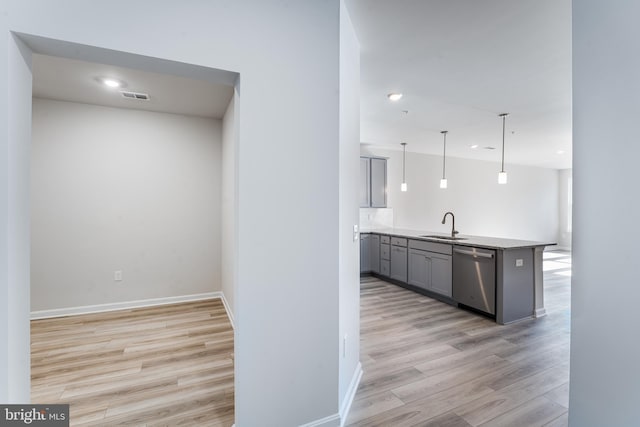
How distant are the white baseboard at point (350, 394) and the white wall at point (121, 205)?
2.75 metres

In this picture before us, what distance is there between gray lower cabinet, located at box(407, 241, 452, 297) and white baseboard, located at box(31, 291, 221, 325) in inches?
117

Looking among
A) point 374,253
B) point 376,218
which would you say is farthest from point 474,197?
point 374,253

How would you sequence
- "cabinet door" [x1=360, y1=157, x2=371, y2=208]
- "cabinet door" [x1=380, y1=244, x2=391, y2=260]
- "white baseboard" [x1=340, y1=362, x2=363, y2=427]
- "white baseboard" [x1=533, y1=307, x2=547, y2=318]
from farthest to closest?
1. "cabinet door" [x1=360, y1=157, x2=371, y2=208]
2. "cabinet door" [x1=380, y1=244, x2=391, y2=260]
3. "white baseboard" [x1=533, y1=307, x2=547, y2=318]
4. "white baseboard" [x1=340, y1=362, x2=363, y2=427]

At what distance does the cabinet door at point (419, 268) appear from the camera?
4488mm

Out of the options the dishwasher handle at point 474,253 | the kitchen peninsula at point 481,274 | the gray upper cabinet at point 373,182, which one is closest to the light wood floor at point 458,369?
the kitchen peninsula at point 481,274

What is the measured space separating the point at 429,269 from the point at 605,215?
3417 millimetres

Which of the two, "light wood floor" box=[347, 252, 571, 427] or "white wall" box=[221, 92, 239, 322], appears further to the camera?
"white wall" box=[221, 92, 239, 322]

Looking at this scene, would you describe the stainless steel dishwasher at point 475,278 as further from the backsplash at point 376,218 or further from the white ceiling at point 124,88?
the white ceiling at point 124,88

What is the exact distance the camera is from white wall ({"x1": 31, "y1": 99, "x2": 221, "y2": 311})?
11.5 feet

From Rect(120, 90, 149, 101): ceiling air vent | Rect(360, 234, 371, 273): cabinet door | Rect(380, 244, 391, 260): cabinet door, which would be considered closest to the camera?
Rect(120, 90, 149, 101): ceiling air vent

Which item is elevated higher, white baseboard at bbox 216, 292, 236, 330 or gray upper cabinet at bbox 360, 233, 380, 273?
gray upper cabinet at bbox 360, 233, 380, 273

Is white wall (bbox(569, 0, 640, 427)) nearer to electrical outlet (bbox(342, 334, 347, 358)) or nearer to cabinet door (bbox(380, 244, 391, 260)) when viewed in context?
electrical outlet (bbox(342, 334, 347, 358))

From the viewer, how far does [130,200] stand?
3869 millimetres

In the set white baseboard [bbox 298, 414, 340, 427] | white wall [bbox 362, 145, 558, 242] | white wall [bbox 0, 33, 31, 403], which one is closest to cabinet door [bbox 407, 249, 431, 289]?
white wall [bbox 362, 145, 558, 242]
